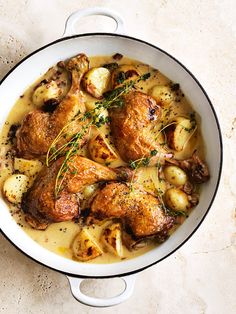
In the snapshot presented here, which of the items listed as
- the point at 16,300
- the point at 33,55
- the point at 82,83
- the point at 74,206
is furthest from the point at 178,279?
the point at 33,55

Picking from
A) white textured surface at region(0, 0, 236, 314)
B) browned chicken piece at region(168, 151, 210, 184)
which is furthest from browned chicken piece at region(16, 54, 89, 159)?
browned chicken piece at region(168, 151, 210, 184)

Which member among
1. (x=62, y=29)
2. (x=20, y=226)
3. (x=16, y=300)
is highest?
(x=62, y=29)

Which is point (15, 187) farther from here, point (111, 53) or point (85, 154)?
point (111, 53)

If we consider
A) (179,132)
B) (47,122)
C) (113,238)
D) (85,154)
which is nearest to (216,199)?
(179,132)

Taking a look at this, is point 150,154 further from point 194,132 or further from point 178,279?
point 178,279

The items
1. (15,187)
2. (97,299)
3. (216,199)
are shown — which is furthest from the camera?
(216,199)

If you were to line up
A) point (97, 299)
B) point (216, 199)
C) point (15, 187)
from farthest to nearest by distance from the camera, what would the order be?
point (216, 199) → point (15, 187) → point (97, 299)

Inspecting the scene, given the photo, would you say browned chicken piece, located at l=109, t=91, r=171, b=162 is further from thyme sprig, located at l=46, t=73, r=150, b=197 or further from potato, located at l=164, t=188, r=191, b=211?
potato, located at l=164, t=188, r=191, b=211
